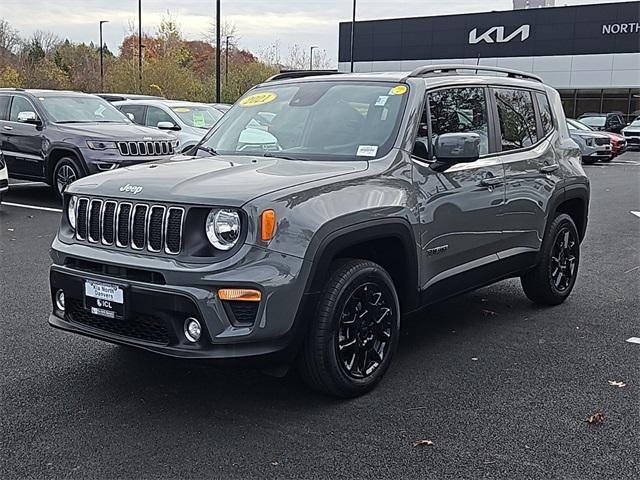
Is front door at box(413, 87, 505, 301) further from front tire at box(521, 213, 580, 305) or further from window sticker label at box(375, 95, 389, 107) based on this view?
front tire at box(521, 213, 580, 305)

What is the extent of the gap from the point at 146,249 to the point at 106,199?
0.44 m

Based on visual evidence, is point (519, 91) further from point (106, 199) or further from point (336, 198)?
point (106, 199)

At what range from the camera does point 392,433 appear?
3.81 m

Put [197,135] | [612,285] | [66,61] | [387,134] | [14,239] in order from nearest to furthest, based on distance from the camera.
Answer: [387,134]
[612,285]
[14,239]
[197,135]
[66,61]

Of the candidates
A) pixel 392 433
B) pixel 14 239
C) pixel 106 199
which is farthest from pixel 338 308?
pixel 14 239

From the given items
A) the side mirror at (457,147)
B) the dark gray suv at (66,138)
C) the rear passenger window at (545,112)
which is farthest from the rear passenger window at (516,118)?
the dark gray suv at (66,138)

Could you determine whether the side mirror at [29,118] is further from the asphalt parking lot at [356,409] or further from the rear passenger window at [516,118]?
the rear passenger window at [516,118]

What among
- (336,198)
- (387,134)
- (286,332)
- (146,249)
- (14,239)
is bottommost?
(14,239)

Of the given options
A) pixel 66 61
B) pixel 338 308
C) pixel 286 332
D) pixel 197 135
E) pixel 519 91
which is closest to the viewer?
pixel 286 332

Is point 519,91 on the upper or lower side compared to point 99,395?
upper

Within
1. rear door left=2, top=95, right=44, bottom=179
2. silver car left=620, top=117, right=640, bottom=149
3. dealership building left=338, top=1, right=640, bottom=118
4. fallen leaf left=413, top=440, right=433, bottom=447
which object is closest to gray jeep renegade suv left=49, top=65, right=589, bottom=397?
fallen leaf left=413, top=440, right=433, bottom=447

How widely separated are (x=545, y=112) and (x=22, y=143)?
8.93 meters

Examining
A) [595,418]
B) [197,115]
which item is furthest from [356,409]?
[197,115]

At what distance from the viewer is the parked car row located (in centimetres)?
1144
